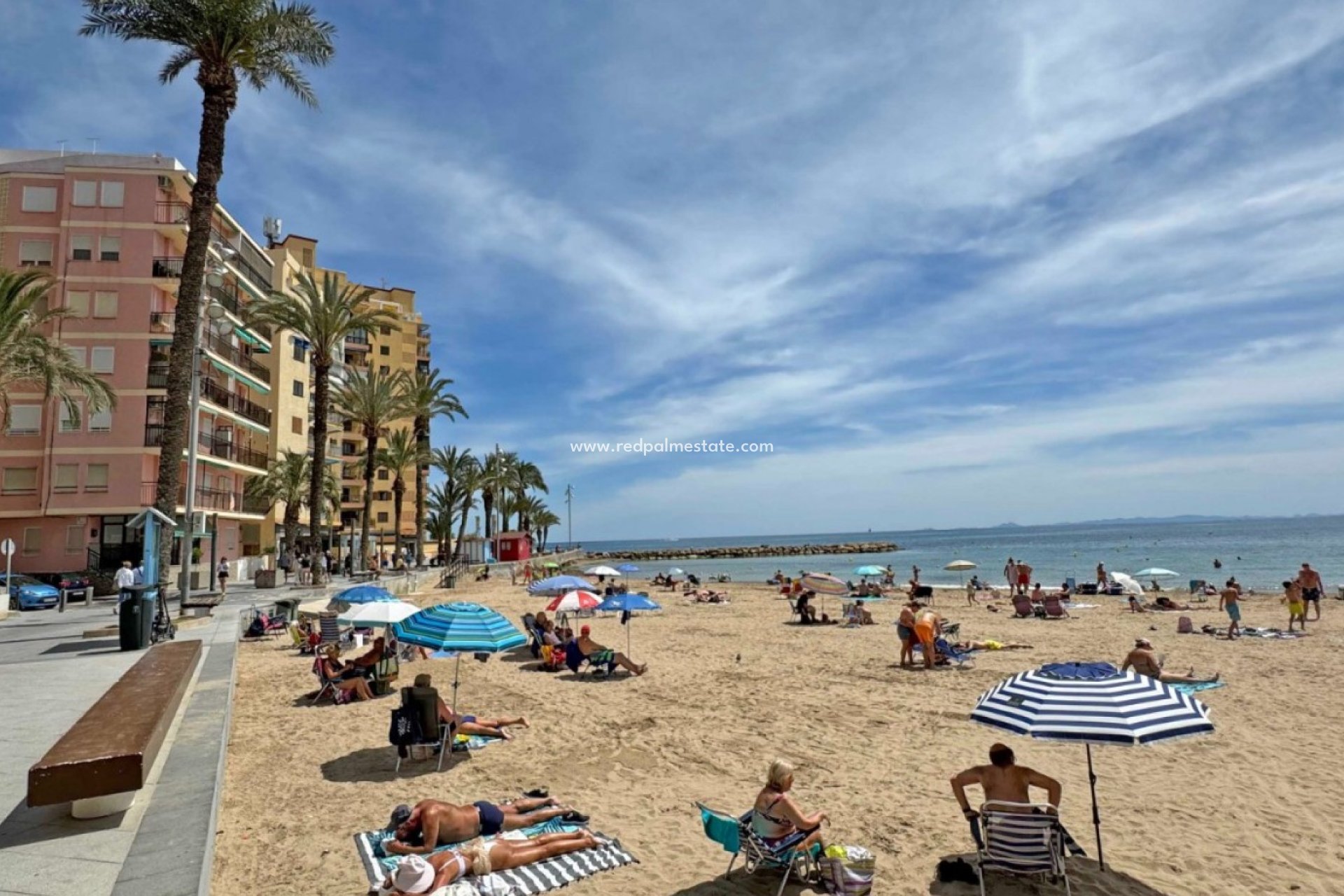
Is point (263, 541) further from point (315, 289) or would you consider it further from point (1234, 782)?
point (1234, 782)

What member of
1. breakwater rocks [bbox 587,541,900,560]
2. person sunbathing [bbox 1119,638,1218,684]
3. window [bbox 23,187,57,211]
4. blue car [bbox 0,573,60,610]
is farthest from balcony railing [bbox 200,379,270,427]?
breakwater rocks [bbox 587,541,900,560]

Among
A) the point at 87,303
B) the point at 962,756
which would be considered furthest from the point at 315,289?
the point at 962,756

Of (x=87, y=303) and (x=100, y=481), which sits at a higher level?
(x=87, y=303)

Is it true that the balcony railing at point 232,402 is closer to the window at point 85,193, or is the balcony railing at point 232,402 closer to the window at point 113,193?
→ the window at point 113,193

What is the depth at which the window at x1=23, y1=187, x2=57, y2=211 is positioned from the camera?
34312 millimetres

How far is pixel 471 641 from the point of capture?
8.94m

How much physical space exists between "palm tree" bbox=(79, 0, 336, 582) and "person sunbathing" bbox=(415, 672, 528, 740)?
12.6 m

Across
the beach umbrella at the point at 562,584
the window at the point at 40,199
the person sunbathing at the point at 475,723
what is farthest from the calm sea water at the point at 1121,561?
the window at the point at 40,199

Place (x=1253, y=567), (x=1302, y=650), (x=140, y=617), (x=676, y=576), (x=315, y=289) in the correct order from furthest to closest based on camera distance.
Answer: (x=1253, y=567) → (x=676, y=576) → (x=315, y=289) → (x=1302, y=650) → (x=140, y=617)

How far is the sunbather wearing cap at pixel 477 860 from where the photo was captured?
17.0 ft

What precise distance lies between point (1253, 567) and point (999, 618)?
4877cm

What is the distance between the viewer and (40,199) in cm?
3444

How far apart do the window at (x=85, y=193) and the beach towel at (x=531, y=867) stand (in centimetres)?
3866

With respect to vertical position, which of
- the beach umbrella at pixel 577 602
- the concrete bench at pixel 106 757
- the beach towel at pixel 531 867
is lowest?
the beach towel at pixel 531 867
